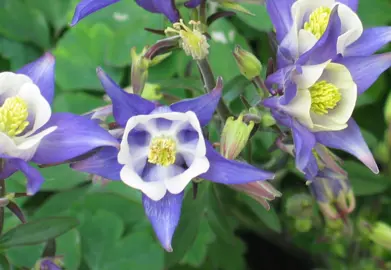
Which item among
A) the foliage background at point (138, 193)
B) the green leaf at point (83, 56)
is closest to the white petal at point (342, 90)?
the foliage background at point (138, 193)

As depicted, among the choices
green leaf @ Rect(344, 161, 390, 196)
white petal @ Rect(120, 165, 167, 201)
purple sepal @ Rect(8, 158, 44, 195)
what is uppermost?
purple sepal @ Rect(8, 158, 44, 195)

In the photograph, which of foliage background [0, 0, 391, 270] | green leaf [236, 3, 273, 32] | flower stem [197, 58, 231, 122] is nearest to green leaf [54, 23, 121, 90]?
foliage background [0, 0, 391, 270]

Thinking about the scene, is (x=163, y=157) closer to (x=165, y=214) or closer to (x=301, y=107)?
(x=165, y=214)

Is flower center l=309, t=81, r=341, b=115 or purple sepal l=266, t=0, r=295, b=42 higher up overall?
purple sepal l=266, t=0, r=295, b=42

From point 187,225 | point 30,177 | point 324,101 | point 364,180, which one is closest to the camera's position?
point 30,177

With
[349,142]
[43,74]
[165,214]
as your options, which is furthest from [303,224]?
[43,74]

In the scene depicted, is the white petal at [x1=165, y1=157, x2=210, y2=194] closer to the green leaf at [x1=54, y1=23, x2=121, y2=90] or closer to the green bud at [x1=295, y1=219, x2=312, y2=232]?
the green bud at [x1=295, y1=219, x2=312, y2=232]
